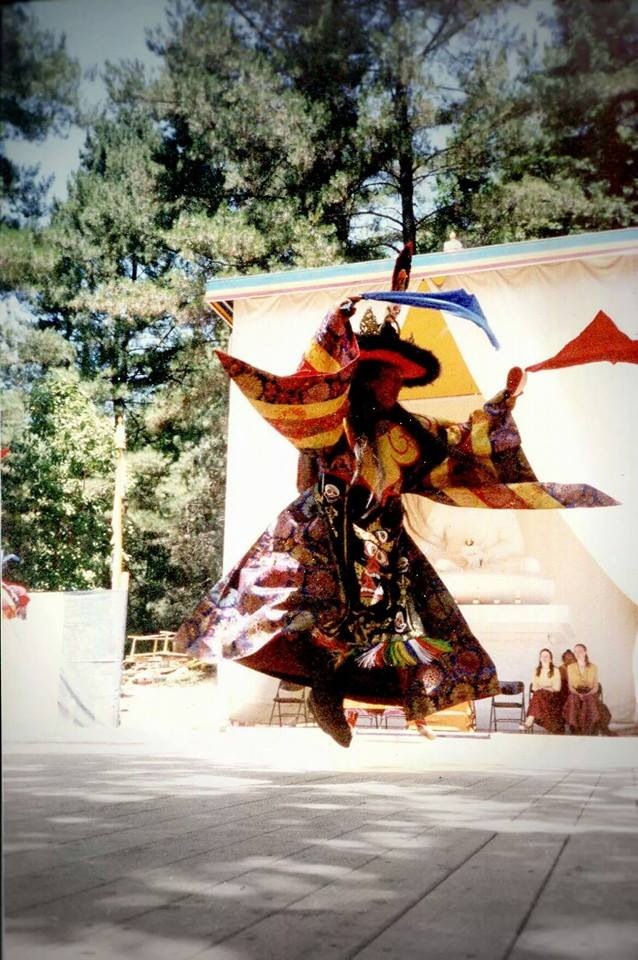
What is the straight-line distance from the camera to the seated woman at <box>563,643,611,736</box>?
326cm

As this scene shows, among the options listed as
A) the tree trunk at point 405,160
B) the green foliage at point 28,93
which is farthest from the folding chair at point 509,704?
the green foliage at point 28,93

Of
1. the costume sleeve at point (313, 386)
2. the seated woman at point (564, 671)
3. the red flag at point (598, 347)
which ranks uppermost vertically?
the red flag at point (598, 347)

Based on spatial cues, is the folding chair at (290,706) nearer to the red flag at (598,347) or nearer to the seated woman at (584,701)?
the seated woman at (584,701)

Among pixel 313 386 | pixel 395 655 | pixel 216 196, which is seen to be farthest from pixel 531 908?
pixel 216 196

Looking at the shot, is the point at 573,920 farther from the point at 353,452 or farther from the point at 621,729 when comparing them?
the point at 621,729

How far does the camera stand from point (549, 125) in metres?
2.12

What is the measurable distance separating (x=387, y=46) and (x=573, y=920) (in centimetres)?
156

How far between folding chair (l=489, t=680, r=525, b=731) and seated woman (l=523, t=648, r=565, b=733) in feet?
0.10

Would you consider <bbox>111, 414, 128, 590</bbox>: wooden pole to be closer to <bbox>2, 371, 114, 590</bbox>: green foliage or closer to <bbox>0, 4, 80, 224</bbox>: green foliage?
<bbox>2, 371, 114, 590</bbox>: green foliage

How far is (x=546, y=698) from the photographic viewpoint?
10.9 feet

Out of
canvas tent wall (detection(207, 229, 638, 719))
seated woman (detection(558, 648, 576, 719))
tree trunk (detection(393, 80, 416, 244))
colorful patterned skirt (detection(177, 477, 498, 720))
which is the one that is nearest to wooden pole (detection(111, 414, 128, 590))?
colorful patterned skirt (detection(177, 477, 498, 720))

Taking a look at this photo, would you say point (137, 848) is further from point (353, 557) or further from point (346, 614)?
point (353, 557)

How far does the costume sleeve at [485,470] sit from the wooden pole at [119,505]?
0.94 meters

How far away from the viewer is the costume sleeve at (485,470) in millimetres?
3121
